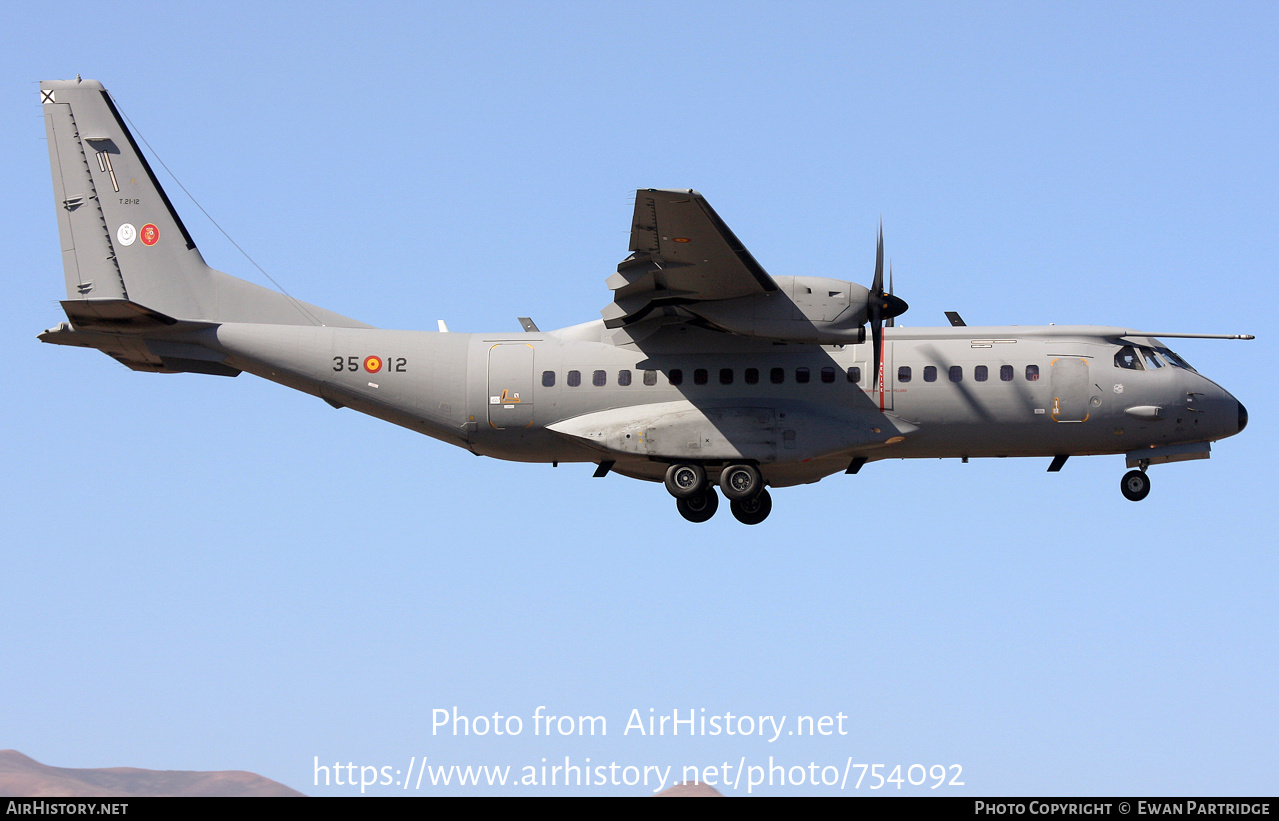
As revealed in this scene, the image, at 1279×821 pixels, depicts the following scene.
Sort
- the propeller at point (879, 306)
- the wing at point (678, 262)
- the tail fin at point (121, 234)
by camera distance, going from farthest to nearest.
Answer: the tail fin at point (121, 234) → the propeller at point (879, 306) → the wing at point (678, 262)

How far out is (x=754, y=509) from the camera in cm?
2397

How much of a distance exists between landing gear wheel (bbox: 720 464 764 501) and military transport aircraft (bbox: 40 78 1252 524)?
24 mm

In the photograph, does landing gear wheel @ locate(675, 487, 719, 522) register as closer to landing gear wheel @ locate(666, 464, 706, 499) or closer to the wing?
landing gear wheel @ locate(666, 464, 706, 499)

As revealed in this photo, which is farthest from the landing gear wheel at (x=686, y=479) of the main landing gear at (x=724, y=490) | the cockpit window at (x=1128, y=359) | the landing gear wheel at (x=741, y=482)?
the cockpit window at (x=1128, y=359)

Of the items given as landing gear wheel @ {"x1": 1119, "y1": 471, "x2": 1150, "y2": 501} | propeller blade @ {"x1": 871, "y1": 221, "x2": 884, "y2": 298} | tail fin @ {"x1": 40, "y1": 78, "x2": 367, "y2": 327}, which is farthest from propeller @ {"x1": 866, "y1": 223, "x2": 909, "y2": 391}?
tail fin @ {"x1": 40, "y1": 78, "x2": 367, "y2": 327}

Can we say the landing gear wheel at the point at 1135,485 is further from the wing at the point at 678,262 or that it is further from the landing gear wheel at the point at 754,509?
the wing at the point at 678,262

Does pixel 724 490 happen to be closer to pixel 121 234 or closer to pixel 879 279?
pixel 879 279

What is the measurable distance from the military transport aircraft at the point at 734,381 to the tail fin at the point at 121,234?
602mm

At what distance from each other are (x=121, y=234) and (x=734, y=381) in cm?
1207

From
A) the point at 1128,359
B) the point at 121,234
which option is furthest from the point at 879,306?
the point at 121,234

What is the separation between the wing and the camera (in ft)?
66.6

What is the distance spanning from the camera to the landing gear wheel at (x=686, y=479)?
77.0ft
